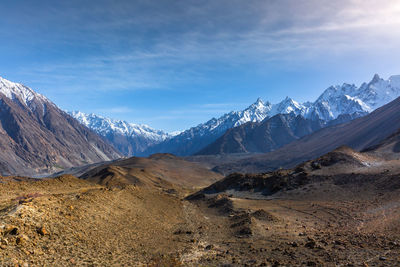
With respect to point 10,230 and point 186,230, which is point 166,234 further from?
point 10,230

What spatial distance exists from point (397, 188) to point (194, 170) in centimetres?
15592

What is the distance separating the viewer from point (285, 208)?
40.1m

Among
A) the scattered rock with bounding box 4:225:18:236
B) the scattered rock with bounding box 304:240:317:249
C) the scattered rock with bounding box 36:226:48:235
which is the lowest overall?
the scattered rock with bounding box 304:240:317:249

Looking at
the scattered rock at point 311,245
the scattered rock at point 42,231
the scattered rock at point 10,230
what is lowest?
the scattered rock at point 311,245

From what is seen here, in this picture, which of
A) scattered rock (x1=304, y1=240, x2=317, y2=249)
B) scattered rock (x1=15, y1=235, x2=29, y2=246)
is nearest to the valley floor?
scattered rock (x1=15, y1=235, x2=29, y2=246)

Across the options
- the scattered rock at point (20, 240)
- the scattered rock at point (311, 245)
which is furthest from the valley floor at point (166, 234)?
the scattered rock at point (311, 245)

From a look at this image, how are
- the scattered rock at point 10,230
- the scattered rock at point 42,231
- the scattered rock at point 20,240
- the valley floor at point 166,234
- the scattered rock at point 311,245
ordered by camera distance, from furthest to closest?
the scattered rock at point 311,245 < the scattered rock at point 42,231 < the valley floor at point 166,234 < the scattered rock at point 10,230 < the scattered rock at point 20,240

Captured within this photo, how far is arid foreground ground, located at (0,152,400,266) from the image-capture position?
15273mm

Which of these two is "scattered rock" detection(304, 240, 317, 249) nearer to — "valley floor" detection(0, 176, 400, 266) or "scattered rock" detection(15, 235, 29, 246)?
"valley floor" detection(0, 176, 400, 266)

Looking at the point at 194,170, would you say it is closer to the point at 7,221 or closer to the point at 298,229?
the point at 298,229

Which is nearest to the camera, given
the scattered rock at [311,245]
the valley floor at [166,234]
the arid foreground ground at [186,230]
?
the valley floor at [166,234]

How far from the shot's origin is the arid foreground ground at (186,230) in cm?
1527

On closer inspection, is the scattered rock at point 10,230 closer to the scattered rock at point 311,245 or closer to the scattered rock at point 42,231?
the scattered rock at point 42,231

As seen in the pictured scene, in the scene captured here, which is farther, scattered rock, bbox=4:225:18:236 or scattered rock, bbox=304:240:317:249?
scattered rock, bbox=304:240:317:249
